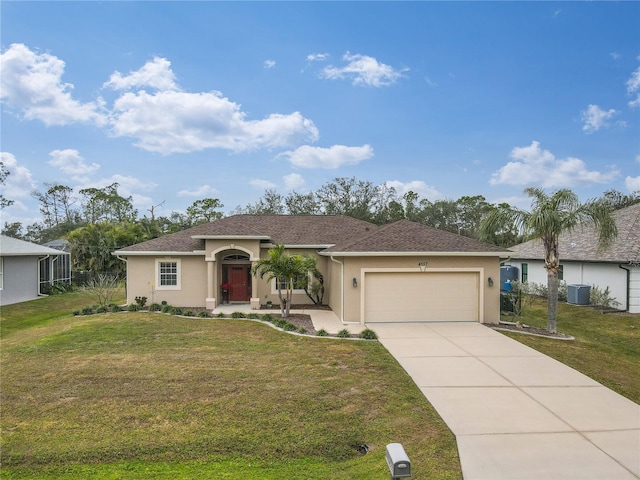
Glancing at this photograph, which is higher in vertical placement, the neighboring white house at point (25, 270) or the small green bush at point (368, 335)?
the neighboring white house at point (25, 270)

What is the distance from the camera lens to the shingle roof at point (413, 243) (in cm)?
1305

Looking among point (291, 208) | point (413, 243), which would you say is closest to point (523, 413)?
point (413, 243)

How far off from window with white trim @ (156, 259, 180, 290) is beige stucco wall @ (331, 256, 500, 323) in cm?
798

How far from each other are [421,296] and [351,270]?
8.65ft

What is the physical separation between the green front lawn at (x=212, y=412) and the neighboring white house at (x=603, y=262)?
32.0 ft

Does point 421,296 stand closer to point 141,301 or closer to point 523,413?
point 523,413

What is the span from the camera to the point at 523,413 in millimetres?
5762

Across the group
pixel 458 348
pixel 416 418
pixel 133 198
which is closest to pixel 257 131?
pixel 458 348

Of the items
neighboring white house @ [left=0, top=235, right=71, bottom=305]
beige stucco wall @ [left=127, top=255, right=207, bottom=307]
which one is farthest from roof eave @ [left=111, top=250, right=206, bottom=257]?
neighboring white house @ [left=0, top=235, right=71, bottom=305]

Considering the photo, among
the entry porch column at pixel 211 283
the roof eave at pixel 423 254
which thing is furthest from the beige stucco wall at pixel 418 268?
the entry porch column at pixel 211 283

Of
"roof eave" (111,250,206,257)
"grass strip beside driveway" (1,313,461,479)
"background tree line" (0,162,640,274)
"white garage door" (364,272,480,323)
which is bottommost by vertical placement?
"grass strip beside driveway" (1,313,461,479)

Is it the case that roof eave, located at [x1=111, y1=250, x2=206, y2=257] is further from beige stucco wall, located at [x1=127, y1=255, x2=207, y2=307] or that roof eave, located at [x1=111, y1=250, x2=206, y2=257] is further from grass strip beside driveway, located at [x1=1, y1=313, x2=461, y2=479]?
grass strip beside driveway, located at [x1=1, y1=313, x2=461, y2=479]

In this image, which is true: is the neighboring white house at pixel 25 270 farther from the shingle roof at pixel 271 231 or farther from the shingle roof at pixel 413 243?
the shingle roof at pixel 413 243

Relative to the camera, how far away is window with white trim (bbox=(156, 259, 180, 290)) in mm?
16875
